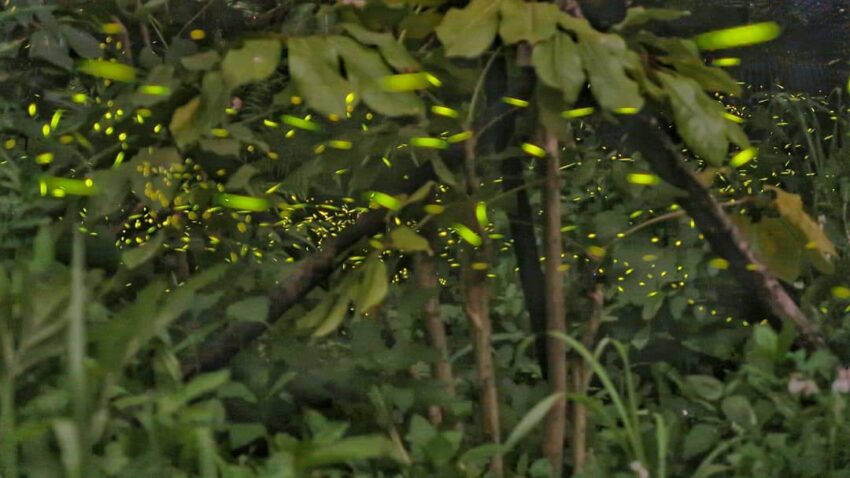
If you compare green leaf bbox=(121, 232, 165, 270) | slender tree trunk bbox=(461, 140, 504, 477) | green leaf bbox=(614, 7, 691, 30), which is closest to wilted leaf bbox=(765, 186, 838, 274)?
green leaf bbox=(614, 7, 691, 30)

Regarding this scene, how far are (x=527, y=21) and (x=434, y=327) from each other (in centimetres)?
52

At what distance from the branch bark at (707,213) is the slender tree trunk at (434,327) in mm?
423

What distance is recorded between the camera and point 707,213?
1.72 m

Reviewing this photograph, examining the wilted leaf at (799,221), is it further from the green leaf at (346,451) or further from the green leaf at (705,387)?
the green leaf at (346,451)

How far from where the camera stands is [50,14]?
1.73 m

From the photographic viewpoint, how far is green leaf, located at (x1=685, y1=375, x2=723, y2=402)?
69.7 inches

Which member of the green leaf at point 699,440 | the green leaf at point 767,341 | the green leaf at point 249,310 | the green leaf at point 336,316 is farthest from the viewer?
the green leaf at point 767,341

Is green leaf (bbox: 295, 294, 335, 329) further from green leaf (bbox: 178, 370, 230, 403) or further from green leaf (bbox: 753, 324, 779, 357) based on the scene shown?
green leaf (bbox: 753, 324, 779, 357)

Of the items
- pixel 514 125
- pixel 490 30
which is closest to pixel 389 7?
pixel 490 30

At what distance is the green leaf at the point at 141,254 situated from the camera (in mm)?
1588

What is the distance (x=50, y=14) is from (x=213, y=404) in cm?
76

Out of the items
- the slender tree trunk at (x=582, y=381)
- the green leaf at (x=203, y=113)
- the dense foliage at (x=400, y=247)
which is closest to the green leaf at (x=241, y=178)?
the dense foliage at (x=400, y=247)

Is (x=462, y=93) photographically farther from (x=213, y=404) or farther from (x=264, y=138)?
(x=213, y=404)

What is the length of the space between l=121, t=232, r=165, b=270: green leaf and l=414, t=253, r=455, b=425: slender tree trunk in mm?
419
